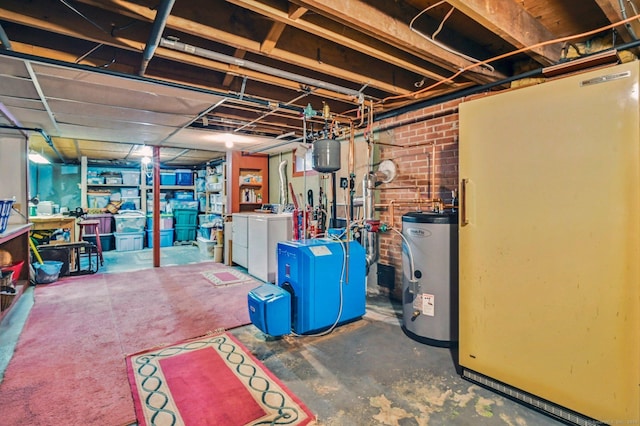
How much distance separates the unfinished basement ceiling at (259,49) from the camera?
202 cm

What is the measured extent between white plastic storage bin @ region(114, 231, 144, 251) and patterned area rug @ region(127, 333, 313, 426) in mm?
6369

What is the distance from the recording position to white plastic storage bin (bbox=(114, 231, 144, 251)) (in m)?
7.90

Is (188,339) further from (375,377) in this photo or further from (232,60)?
(232,60)

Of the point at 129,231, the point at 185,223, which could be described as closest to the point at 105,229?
the point at 129,231

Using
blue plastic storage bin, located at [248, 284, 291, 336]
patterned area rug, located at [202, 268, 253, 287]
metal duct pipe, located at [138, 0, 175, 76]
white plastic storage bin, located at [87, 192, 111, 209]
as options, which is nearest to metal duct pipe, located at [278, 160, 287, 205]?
patterned area rug, located at [202, 268, 253, 287]

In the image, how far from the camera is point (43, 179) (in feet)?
27.3

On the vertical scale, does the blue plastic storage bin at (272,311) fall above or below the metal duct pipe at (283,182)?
below

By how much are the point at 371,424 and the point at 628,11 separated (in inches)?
118

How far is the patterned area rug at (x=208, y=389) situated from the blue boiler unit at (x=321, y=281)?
624mm

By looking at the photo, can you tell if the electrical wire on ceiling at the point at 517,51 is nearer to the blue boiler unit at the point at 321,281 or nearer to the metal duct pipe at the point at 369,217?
the metal duct pipe at the point at 369,217

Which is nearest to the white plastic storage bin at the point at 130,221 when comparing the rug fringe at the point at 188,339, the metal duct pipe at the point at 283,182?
the metal duct pipe at the point at 283,182

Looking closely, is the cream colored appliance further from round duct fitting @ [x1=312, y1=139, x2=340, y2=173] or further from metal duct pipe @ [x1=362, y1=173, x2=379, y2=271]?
metal duct pipe @ [x1=362, y1=173, x2=379, y2=271]

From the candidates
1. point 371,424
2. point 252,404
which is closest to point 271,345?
point 252,404

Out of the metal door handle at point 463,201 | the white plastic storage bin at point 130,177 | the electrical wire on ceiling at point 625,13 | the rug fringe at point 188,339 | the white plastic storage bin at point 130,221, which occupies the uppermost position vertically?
the electrical wire on ceiling at point 625,13
